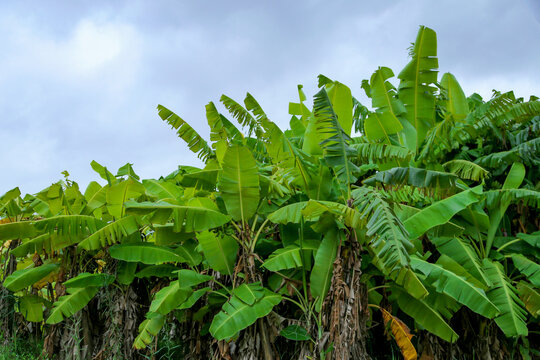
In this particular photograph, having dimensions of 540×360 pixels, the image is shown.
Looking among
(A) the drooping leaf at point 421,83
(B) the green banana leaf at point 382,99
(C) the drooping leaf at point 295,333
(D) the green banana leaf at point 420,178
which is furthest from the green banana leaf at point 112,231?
(A) the drooping leaf at point 421,83

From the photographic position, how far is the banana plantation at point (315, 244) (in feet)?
15.4

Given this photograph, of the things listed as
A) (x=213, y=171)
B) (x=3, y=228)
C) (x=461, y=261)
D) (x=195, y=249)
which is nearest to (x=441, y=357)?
(x=461, y=261)

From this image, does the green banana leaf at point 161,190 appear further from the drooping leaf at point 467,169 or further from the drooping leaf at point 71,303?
the drooping leaf at point 467,169

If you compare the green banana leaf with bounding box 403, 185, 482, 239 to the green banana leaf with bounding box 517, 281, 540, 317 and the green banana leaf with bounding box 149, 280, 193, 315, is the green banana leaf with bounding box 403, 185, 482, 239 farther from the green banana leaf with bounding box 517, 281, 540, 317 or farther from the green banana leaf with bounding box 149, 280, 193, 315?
the green banana leaf with bounding box 149, 280, 193, 315

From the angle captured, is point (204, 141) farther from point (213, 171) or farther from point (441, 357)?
point (441, 357)

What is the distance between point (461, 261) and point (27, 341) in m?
9.02

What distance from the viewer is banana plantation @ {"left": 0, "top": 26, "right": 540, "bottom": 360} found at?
470 centimetres

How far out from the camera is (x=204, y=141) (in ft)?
23.6

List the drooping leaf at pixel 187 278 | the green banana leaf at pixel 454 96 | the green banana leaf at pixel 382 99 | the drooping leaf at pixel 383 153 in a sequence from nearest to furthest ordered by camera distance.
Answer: the drooping leaf at pixel 187 278 < the drooping leaf at pixel 383 153 < the green banana leaf at pixel 382 99 < the green banana leaf at pixel 454 96

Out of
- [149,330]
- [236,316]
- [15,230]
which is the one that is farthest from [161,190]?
→ [236,316]

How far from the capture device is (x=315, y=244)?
523 cm

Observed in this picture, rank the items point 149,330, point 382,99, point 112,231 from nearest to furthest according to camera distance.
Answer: point 149,330 → point 112,231 → point 382,99

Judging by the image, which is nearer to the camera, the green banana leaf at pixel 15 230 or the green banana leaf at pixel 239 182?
the green banana leaf at pixel 239 182

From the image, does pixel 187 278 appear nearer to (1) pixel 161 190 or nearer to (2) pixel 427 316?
(1) pixel 161 190
